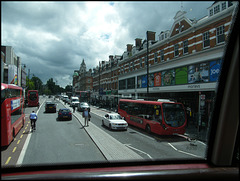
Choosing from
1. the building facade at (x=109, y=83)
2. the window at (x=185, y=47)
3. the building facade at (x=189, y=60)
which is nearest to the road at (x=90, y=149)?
the building facade at (x=189, y=60)

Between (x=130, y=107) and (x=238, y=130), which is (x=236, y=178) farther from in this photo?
(x=130, y=107)

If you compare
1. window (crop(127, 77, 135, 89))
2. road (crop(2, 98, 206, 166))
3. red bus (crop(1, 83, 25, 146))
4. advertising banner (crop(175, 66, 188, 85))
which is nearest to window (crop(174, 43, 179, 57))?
advertising banner (crop(175, 66, 188, 85))

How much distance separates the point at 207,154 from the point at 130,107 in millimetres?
15874

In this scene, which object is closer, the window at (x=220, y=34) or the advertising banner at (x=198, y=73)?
the window at (x=220, y=34)

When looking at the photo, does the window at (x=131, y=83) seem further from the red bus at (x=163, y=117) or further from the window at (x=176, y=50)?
the red bus at (x=163, y=117)

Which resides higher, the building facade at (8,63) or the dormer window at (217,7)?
the dormer window at (217,7)

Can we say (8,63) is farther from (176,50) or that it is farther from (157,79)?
(157,79)

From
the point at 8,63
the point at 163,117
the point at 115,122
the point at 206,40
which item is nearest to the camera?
the point at 8,63

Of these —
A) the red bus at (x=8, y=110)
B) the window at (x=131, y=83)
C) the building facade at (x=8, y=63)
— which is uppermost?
the window at (x=131, y=83)

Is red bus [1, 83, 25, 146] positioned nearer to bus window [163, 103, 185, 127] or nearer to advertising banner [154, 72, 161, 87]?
bus window [163, 103, 185, 127]

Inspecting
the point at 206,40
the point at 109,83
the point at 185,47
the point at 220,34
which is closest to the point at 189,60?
the point at 185,47

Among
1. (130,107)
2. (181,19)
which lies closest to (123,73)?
(181,19)

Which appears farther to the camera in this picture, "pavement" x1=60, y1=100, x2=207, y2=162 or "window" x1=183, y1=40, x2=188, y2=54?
"window" x1=183, y1=40, x2=188, y2=54

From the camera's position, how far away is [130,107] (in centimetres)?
1842
